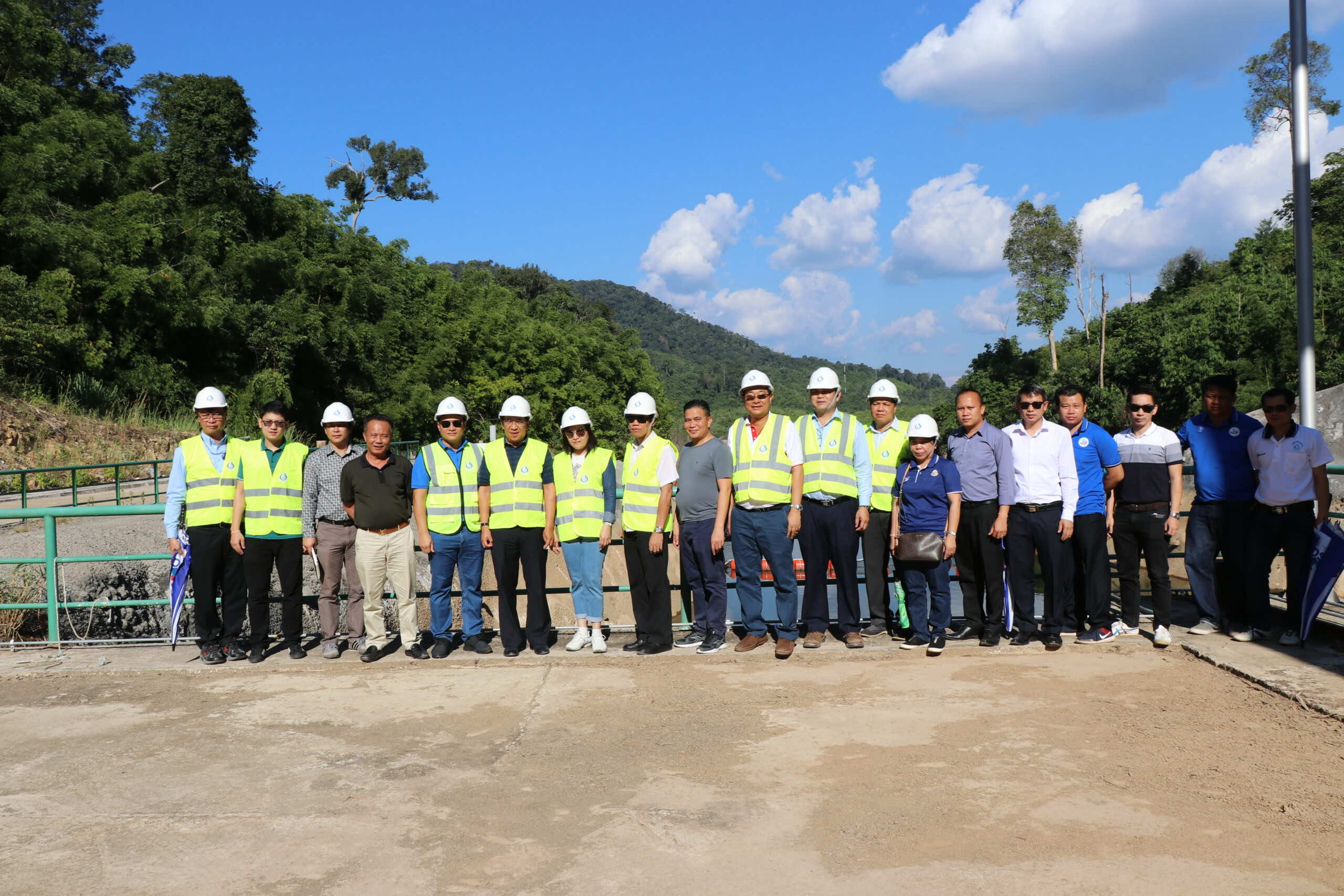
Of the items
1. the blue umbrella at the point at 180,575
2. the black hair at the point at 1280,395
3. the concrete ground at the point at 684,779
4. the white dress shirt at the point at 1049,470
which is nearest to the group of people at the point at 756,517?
the white dress shirt at the point at 1049,470

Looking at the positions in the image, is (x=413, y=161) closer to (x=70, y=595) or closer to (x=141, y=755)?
(x=70, y=595)

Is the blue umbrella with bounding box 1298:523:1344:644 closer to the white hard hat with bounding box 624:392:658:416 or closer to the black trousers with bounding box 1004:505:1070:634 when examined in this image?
the black trousers with bounding box 1004:505:1070:634

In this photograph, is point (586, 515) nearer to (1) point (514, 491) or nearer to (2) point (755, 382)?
(1) point (514, 491)

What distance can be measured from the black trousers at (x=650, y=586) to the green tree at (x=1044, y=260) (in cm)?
5574

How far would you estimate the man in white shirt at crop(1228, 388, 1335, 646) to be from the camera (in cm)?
711

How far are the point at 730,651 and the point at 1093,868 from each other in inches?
158

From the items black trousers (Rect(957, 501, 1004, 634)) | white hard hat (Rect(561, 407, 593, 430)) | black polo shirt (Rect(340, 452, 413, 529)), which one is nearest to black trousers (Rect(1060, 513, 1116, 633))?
black trousers (Rect(957, 501, 1004, 634))

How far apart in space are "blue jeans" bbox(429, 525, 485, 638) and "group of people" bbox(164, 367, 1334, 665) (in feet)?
0.05

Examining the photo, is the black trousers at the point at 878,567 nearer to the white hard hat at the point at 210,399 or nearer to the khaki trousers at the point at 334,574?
the khaki trousers at the point at 334,574

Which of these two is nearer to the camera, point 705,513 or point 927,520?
point 927,520

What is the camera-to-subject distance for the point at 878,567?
779 cm

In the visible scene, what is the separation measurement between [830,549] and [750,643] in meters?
0.97

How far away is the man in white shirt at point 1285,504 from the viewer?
7.11 metres

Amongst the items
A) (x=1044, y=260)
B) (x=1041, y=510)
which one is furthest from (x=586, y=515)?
(x=1044, y=260)
